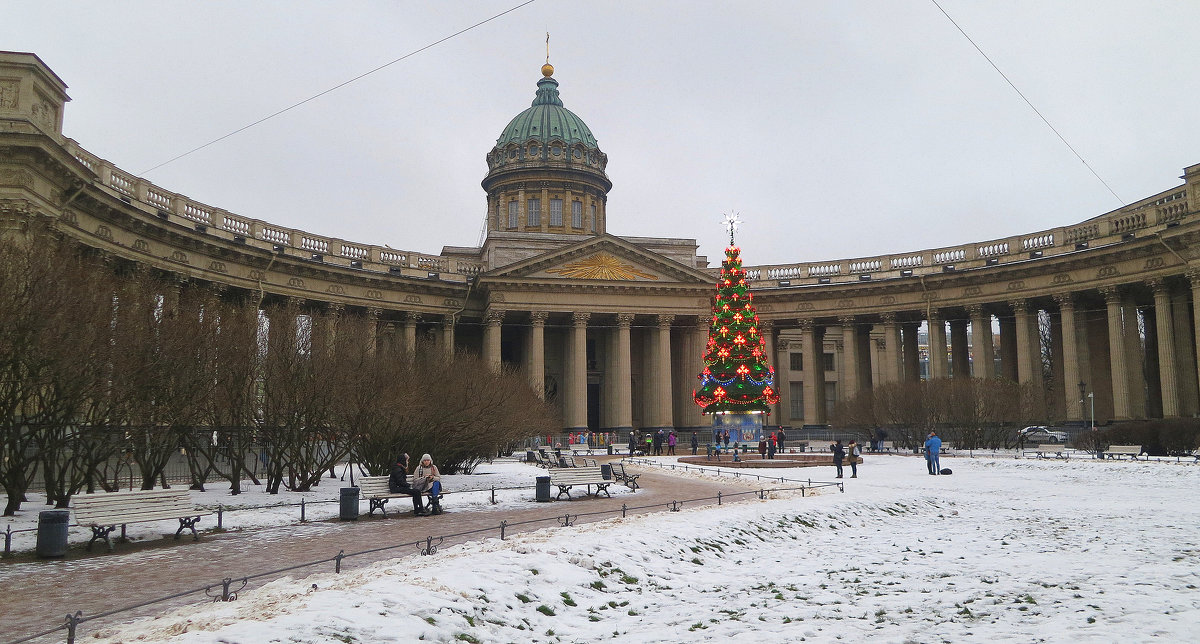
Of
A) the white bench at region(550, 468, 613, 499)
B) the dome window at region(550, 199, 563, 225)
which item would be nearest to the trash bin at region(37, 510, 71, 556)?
the white bench at region(550, 468, 613, 499)

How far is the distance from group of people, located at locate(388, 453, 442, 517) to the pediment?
132 feet

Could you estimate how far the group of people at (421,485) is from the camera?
1847 cm

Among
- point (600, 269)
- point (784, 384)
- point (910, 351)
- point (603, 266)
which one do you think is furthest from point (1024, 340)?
point (600, 269)

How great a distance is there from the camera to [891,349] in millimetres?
59250

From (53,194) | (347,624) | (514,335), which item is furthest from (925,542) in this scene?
(514,335)

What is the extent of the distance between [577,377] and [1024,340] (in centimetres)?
2870

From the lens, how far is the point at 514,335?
221 feet

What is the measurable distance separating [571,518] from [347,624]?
351 inches

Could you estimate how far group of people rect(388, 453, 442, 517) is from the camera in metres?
18.5

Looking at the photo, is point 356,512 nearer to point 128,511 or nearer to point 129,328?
point 128,511

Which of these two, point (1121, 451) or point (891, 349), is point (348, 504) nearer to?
point (1121, 451)

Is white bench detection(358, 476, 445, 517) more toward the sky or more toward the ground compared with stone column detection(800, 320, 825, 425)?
more toward the ground

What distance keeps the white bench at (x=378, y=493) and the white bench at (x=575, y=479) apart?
12.0ft

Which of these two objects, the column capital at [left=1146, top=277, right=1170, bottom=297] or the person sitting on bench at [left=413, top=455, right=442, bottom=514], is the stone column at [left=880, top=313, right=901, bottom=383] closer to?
the column capital at [left=1146, top=277, right=1170, bottom=297]
